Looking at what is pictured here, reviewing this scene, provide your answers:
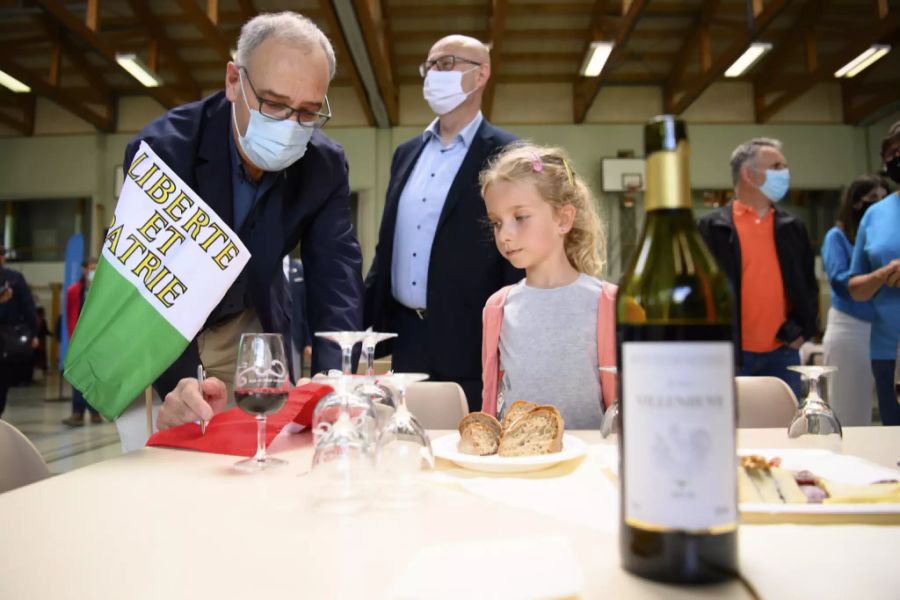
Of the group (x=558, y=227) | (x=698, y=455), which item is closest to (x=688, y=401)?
(x=698, y=455)

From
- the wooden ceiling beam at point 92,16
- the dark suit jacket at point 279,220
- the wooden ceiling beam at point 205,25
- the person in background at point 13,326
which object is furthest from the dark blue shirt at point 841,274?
the wooden ceiling beam at point 92,16

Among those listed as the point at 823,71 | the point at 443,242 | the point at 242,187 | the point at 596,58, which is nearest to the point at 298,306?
the point at 443,242

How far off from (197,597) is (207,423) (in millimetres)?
752

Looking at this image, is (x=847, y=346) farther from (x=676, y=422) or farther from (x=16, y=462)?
(x=16, y=462)

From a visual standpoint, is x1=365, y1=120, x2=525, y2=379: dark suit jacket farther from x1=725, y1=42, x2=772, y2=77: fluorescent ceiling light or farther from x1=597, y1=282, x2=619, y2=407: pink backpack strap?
x1=725, y1=42, x2=772, y2=77: fluorescent ceiling light

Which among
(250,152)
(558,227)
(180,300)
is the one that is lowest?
(180,300)

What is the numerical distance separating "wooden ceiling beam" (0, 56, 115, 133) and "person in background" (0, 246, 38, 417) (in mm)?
5551

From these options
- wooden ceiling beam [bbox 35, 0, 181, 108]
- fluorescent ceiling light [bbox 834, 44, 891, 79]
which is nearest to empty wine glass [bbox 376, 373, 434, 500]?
wooden ceiling beam [bbox 35, 0, 181, 108]

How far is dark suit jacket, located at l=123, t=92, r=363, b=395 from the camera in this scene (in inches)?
71.1

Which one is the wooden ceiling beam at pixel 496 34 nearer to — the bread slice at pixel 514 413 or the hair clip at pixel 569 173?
the hair clip at pixel 569 173

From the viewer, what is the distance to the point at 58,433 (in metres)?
5.60

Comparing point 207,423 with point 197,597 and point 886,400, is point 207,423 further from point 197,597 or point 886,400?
point 886,400

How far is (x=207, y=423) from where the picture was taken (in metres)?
1.18

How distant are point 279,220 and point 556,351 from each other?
0.91 m
